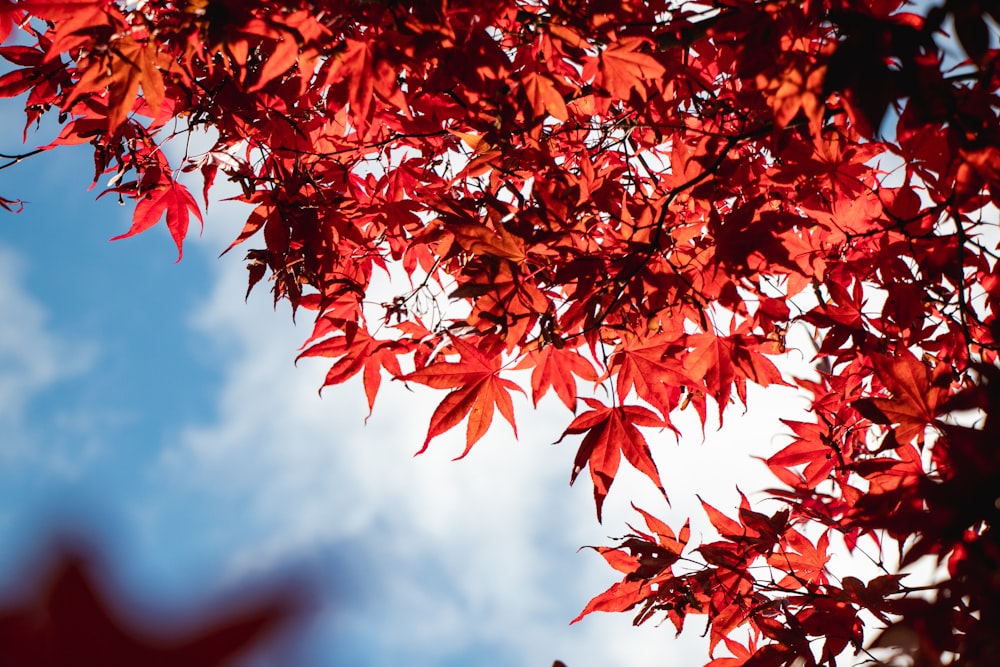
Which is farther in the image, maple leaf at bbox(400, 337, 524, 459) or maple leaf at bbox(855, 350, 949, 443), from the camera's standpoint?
maple leaf at bbox(400, 337, 524, 459)

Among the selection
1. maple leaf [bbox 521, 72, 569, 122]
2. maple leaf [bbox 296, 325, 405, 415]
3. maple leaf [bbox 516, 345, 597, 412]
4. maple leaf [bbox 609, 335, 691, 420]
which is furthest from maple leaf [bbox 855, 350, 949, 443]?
maple leaf [bbox 296, 325, 405, 415]

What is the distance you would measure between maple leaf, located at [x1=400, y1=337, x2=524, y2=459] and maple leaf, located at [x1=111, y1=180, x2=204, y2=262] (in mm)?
1063

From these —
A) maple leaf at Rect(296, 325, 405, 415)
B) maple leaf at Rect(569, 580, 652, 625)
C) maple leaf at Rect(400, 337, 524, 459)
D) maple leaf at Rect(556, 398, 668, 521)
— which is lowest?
maple leaf at Rect(569, 580, 652, 625)

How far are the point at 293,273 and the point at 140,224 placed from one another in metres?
0.64

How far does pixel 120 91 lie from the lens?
4.75 feet

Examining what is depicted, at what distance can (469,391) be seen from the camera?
1.73 m

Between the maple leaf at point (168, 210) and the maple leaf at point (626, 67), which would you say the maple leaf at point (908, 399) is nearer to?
the maple leaf at point (626, 67)

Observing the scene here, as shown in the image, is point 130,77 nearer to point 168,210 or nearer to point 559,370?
point 168,210

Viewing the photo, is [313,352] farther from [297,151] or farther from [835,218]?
[835,218]

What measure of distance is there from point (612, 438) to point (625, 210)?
2.12ft

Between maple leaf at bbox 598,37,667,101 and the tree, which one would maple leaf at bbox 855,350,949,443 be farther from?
maple leaf at bbox 598,37,667,101

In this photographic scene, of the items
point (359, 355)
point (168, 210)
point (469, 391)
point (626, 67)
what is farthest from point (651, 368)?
point (168, 210)

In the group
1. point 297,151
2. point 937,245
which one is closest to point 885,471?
point 937,245

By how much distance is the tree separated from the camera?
1432mm
